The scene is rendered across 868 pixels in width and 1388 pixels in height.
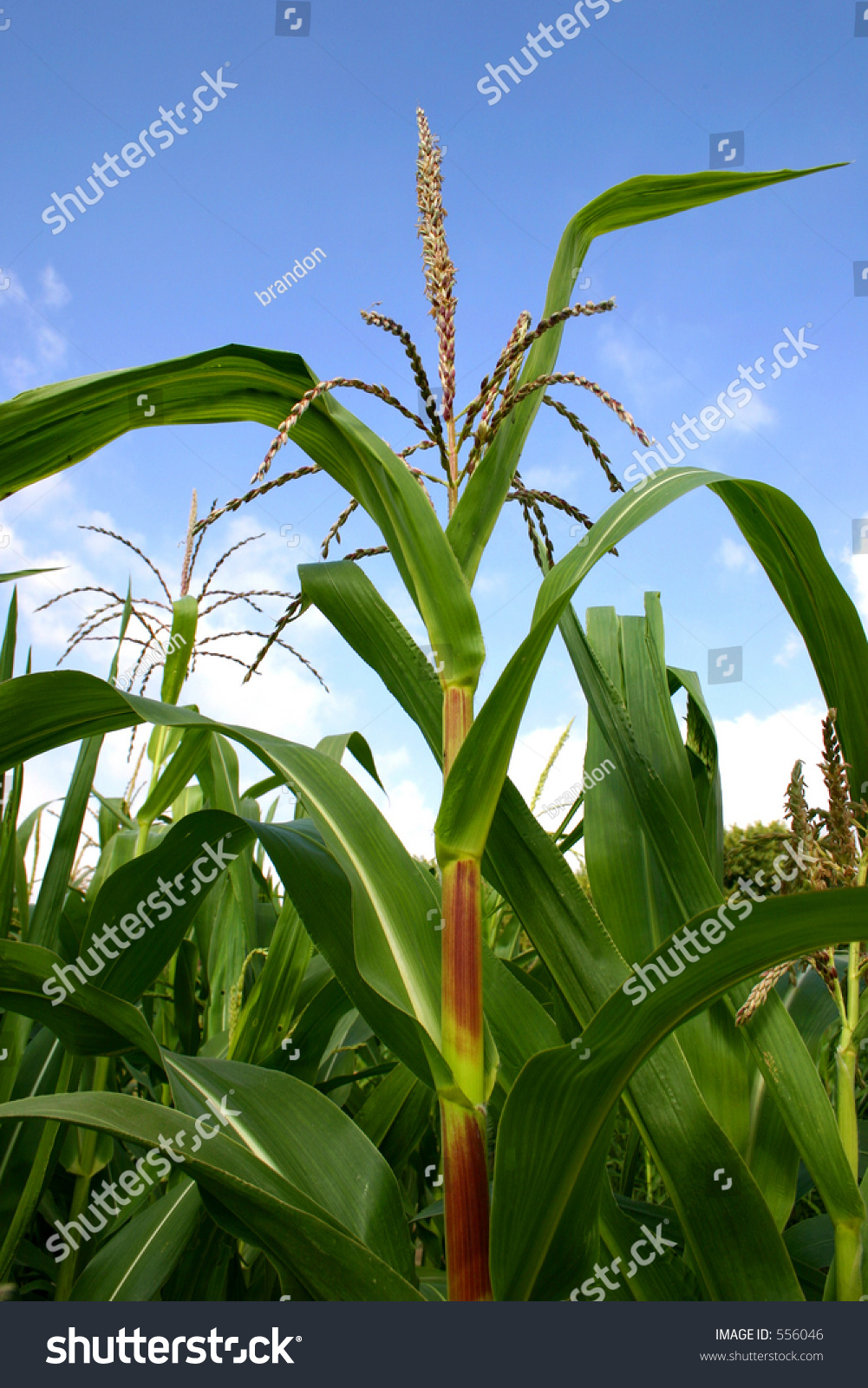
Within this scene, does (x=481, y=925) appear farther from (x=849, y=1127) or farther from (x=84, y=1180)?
(x=84, y=1180)

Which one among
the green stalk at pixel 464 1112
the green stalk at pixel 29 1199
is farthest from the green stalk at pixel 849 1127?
the green stalk at pixel 29 1199

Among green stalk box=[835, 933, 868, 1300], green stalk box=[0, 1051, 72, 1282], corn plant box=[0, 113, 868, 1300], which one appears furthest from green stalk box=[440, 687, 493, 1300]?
green stalk box=[0, 1051, 72, 1282]

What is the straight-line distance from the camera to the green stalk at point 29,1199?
3.55ft

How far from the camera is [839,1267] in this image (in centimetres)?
77

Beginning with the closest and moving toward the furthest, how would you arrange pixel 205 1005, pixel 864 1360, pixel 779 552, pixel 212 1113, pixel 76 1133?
1. pixel 864 1360
2. pixel 212 1113
3. pixel 779 552
4. pixel 76 1133
5. pixel 205 1005

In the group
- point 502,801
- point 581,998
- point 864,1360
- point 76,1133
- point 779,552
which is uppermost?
point 779,552

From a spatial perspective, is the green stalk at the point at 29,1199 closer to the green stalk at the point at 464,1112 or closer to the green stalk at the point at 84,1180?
the green stalk at the point at 84,1180

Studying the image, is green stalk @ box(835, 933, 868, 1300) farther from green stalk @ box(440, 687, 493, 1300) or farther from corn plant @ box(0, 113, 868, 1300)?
green stalk @ box(440, 687, 493, 1300)

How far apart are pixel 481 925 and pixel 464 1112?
212 millimetres

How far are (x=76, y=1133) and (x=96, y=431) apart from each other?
112cm

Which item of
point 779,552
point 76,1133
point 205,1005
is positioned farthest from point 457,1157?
point 205,1005

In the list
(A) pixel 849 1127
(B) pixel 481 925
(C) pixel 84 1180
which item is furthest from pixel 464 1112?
(C) pixel 84 1180

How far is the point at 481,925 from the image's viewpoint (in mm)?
894

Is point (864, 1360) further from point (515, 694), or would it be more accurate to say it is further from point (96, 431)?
point (96, 431)
